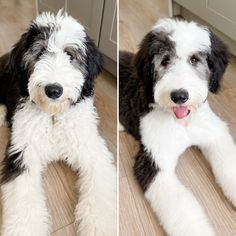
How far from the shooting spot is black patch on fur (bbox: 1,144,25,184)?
1.23 meters

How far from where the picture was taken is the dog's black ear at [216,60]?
1153 mm

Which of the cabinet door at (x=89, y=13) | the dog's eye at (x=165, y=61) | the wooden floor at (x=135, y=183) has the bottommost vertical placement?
the wooden floor at (x=135, y=183)

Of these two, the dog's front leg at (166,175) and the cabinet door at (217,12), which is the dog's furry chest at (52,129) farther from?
the cabinet door at (217,12)

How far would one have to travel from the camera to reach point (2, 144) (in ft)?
4.67

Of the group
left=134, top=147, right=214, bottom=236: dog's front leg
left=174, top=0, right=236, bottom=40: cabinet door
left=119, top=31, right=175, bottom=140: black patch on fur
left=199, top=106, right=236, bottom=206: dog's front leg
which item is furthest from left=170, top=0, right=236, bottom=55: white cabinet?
left=134, top=147, right=214, bottom=236: dog's front leg

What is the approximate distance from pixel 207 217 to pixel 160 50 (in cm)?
61

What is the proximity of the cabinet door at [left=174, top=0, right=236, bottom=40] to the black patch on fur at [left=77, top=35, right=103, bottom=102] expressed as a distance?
63 cm

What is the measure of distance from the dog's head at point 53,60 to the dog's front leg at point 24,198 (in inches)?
8.9

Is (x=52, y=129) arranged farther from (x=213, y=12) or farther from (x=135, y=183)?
(x=213, y=12)

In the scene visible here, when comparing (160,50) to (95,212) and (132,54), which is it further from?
(95,212)

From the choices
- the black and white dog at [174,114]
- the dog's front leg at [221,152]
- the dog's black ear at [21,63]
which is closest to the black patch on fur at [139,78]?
the black and white dog at [174,114]

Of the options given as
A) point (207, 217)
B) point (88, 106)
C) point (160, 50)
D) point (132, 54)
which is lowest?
point (207, 217)

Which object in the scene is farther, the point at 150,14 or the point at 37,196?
the point at 150,14

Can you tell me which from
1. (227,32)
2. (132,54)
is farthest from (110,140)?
(227,32)
